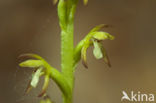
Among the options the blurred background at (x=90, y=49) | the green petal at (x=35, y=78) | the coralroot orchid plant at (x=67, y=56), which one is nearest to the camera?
the green petal at (x=35, y=78)

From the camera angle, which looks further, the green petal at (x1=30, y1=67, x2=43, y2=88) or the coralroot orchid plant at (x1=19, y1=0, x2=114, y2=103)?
the coralroot orchid plant at (x1=19, y1=0, x2=114, y2=103)

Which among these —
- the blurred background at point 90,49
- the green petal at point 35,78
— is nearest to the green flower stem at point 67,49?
the green petal at point 35,78

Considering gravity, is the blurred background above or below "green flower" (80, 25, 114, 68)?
below

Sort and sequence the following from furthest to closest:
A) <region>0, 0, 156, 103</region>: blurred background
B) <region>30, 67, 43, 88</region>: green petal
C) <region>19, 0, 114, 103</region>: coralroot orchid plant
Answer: <region>0, 0, 156, 103</region>: blurred background, <region>19, 0, 114, 103</region>: coralroot orchid plant, <region>30, 67, 43, 88</region>: green petal

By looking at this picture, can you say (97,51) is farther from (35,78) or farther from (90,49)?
(90,49)

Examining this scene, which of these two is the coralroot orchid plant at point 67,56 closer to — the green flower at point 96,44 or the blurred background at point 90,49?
the green flower at point 96,44

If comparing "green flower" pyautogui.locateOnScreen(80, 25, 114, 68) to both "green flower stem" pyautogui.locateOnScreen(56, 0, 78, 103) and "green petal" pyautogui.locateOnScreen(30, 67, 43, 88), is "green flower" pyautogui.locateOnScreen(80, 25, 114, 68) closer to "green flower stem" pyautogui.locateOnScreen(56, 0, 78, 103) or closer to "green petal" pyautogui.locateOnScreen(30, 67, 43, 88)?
"green flower stem" pyautogui.locateOnScreen(56, 0, 78, 103)

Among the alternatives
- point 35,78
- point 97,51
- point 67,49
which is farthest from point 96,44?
point 35,78

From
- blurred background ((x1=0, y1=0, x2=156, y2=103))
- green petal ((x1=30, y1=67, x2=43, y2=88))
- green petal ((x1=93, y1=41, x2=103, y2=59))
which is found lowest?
blurred background ((x1=0, y1=0, x2=156, y2=103))

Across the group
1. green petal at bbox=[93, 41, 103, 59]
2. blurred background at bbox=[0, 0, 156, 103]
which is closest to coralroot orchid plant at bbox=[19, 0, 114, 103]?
green petal at bbox=[93, 41, 103, 59]
